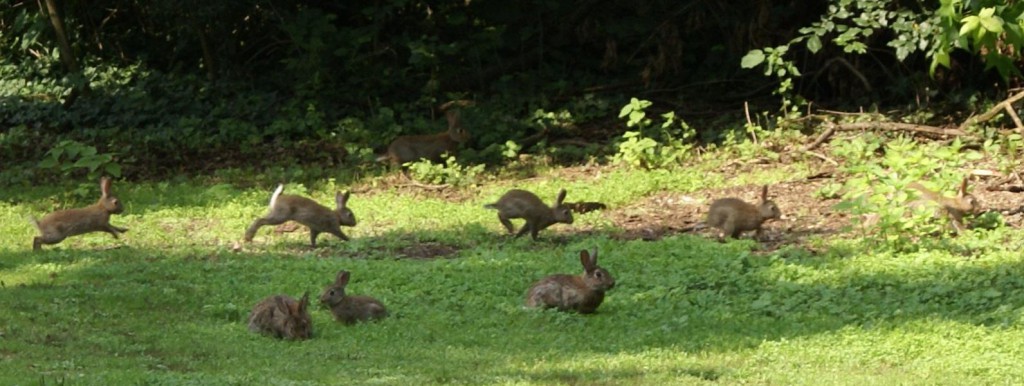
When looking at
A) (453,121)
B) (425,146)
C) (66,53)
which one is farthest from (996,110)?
(66,53)

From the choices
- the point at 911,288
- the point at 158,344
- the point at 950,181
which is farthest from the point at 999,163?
the point at 158,344

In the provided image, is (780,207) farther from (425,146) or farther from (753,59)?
(425,146)

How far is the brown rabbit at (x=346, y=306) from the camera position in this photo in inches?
439

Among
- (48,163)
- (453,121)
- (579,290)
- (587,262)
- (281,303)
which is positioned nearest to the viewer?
(281,303)

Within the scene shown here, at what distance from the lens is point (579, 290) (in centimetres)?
1129

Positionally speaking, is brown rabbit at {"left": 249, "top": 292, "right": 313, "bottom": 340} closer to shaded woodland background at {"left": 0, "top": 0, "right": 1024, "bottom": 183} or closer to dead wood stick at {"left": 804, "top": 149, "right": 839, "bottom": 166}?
dead wood stick at {"left": 804, "top": 149, "right": 839, "bottom": 166}

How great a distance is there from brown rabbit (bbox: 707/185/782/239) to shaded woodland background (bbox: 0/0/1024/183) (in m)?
4.91

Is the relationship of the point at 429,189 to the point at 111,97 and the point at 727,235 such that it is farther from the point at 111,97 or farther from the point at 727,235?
the point at 111,97

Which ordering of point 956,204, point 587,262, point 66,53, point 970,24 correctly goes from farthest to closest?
point 66,53 → point 970,24 → point 956,204 → point 587,262

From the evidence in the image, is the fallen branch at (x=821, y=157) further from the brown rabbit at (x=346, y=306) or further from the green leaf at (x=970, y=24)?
the brown rabbit at (x=346, y=306)

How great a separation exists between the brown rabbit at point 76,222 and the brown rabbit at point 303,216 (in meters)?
1.25

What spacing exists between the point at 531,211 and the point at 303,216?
1.99m

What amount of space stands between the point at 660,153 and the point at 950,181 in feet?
16.1

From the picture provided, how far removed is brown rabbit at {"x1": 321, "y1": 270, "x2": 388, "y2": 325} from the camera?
11.2 m
